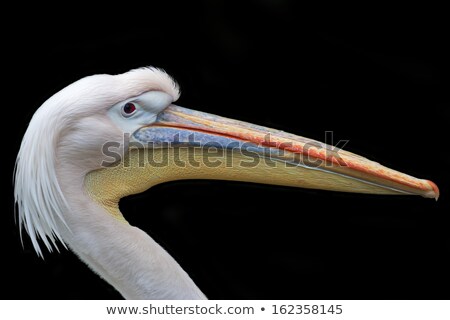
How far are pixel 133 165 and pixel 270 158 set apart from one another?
666 millimetres

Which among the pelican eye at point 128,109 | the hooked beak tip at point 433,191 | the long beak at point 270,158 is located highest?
the pelican eye at point 128,109

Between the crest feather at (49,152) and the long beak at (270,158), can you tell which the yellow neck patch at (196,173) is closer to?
the long beak at (270,158)

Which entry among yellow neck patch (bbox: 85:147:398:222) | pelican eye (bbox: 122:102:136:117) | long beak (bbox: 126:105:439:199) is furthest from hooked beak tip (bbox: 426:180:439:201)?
pelican eye (bbox: 122:102:136:117)

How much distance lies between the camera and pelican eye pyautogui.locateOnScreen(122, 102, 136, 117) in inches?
116

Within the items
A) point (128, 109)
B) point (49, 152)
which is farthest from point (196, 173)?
point (49, 152)

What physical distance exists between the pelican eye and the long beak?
10 cm

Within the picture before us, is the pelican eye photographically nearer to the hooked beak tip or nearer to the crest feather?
the crest feather

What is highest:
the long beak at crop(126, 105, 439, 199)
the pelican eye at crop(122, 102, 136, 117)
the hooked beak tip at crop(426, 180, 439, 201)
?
the pelican eye at crop(122, 102, 136, 117)

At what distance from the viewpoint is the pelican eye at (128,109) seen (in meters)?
2.95

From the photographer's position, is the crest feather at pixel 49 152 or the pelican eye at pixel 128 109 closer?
the crest feather at pixel 49 152

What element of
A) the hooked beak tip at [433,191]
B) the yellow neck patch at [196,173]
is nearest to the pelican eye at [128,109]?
the yellow neck patch at [196,173]

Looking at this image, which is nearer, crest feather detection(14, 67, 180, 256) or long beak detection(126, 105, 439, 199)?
crest feather detection(14, 67, 180, 256)
